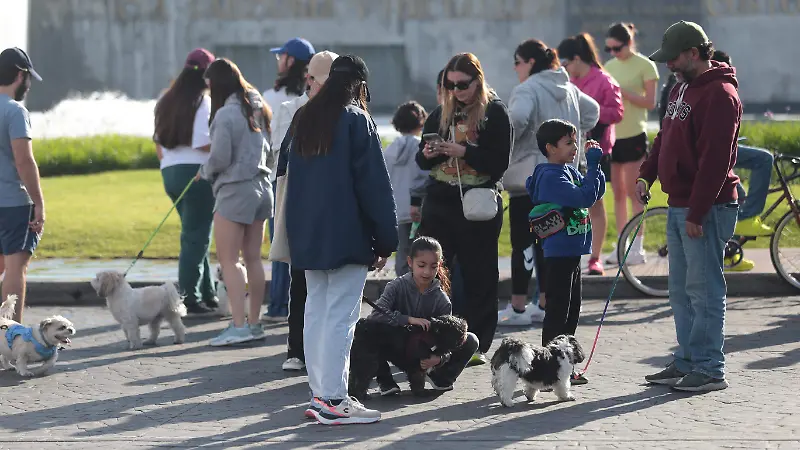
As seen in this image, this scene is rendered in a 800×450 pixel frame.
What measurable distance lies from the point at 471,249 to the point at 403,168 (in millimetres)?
1867

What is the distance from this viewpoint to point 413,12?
35.2 m

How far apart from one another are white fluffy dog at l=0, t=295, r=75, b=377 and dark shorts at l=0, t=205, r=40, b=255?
0.63 meters

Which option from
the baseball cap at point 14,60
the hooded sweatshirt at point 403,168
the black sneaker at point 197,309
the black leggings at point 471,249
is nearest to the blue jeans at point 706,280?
the black leggings at point 471,249

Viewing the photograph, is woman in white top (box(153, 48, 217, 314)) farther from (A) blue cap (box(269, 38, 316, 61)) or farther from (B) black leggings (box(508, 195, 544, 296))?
(B) black leggings (box(508, 195, 544, 296))

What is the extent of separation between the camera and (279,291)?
1043 cm

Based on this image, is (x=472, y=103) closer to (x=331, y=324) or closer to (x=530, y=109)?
(x=530, y=109)

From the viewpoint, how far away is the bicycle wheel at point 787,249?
10984mm

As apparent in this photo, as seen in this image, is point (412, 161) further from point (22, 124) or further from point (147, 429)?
point (147, 429)

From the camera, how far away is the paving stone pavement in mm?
6555

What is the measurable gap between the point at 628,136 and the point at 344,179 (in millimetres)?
6022

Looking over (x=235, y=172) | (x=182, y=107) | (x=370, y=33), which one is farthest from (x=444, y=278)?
(x=370, y=33)

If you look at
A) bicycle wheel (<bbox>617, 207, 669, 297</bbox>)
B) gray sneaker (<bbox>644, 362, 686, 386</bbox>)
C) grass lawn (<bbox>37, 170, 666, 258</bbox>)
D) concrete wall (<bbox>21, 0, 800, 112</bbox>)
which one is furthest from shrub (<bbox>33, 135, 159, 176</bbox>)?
gray sneaker (<bbox>644, 362, 686, 386</bbox>)

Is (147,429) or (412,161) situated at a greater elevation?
(412,161)

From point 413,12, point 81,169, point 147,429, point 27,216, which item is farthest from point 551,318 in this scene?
point 413,12
